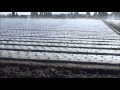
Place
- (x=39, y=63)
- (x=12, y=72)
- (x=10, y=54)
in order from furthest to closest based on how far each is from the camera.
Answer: (x=10, y=54), (x=39, y=63), (x=12, y=72)

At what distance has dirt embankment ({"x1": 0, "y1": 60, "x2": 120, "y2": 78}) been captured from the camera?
5445mm

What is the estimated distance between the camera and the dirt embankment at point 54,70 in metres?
5.45

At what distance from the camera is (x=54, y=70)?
5875mm
